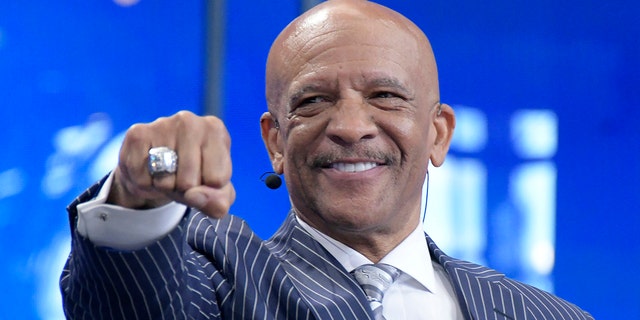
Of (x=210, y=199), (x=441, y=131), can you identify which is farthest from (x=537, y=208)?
(x=210, y=199)

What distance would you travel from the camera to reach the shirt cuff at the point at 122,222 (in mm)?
1289

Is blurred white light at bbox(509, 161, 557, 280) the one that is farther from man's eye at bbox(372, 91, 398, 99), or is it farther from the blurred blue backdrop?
man's eye at bbox(372, 91, 398, 99)

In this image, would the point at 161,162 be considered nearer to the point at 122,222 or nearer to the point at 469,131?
the point at 122,222

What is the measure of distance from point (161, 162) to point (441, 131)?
3.38 feet

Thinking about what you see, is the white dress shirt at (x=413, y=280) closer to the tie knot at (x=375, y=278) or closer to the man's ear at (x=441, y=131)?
the tie knot at (x=375, y=278)

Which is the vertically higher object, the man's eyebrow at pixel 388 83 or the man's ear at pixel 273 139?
the man's eyebrow at pixel 388 83

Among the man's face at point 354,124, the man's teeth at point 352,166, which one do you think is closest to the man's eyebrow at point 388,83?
the man's face at point 354,124

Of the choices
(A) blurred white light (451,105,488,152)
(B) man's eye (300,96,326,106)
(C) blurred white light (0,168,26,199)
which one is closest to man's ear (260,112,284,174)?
(B) man's eye (300,96,326,106)

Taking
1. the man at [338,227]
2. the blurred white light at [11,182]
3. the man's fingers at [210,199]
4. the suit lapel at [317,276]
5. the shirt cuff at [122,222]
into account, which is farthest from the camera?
the blurred white light at [11,182]

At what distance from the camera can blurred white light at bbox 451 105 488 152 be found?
2.71 metres

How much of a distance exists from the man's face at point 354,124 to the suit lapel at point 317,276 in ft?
0.18

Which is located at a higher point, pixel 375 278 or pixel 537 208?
pixel 537 208

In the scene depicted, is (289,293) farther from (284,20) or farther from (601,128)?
(601,128)

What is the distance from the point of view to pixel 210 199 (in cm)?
114
